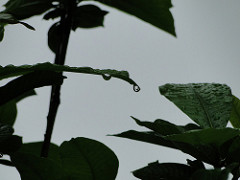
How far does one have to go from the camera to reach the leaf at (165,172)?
0.42 metres

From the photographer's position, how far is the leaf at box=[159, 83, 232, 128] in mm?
419

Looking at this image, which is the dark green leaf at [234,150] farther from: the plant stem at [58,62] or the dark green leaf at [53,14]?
the dark green leaf at [53,14]

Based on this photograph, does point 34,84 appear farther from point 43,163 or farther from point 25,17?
point 25,17

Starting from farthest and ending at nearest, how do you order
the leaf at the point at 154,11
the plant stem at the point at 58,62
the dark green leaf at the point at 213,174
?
the leaf at the point at 154,11 → the plant stem at the point at 58,62 → the dark green leaf at the point at 213,174

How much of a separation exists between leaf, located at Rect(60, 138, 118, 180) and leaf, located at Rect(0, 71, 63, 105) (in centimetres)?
7

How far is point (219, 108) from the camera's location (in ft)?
1.40

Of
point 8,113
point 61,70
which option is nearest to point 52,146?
point 8,113

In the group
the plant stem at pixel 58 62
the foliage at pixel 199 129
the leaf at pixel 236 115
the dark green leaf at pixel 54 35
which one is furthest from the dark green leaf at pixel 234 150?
the dark green leaf at pixel 54 35

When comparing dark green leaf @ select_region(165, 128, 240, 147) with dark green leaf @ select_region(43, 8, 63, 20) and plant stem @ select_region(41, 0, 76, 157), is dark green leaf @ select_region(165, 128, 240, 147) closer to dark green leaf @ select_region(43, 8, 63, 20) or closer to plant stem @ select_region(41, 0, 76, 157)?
plant stem @ select_region(41, 0, 76, 157)

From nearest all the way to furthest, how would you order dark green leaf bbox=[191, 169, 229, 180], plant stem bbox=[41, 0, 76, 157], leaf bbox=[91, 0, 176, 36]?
dark green leaf bbox=[191, 169, 229, 180]
plant stem bbox=[41, 0, 76, 157]
leaf bbox=[91, 0, 176, 36]

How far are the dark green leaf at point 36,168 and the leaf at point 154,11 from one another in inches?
11.3

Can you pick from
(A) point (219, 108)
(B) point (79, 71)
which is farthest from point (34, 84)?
(A) point (219, 108)

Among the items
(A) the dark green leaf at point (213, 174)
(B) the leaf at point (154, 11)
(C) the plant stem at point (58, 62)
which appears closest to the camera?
(A) the dark green leaf at point (213, 174)

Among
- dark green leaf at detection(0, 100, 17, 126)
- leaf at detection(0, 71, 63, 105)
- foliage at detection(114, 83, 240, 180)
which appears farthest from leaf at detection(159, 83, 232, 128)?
dark green leaf at detection(0, 100, 17, 126)
